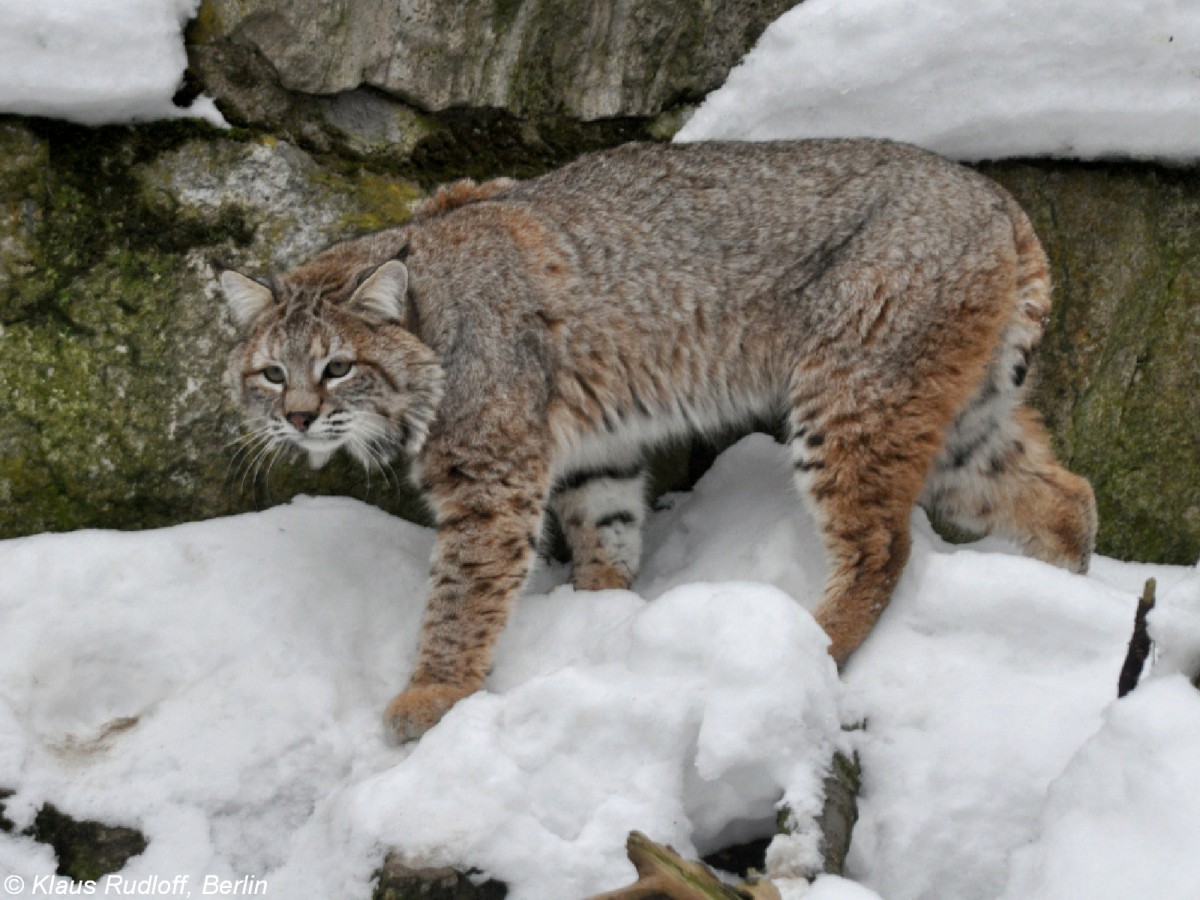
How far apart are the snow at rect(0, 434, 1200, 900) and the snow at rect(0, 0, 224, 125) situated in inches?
61.1

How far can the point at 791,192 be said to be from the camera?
481 centimetres

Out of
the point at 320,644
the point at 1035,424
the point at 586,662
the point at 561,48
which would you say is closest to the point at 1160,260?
the point at 1035,424

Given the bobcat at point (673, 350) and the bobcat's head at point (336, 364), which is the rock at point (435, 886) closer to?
the bobcat at point (673, 350)

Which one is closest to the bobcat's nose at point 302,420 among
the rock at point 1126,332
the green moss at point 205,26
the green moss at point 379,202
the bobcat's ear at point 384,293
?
the bobcat's ear at point 384,293

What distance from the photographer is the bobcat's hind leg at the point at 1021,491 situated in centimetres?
482

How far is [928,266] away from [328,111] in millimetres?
2452

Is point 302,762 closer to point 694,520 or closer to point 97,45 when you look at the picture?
point 694,520

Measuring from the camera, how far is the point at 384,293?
14.8ft

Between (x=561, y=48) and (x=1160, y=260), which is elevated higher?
(x=561, y=48)

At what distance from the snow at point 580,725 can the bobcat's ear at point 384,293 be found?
0.86 meters

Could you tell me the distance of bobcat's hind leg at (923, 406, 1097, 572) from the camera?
4824mm

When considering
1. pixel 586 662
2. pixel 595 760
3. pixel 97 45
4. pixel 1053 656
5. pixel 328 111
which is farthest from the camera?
pixel 328 111

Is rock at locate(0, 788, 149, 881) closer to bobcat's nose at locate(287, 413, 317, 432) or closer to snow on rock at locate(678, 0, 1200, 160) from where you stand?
bobcat's nose at locate(287, 413, 317, 432)

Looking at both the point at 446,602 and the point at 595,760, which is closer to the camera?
the point at 595,760
